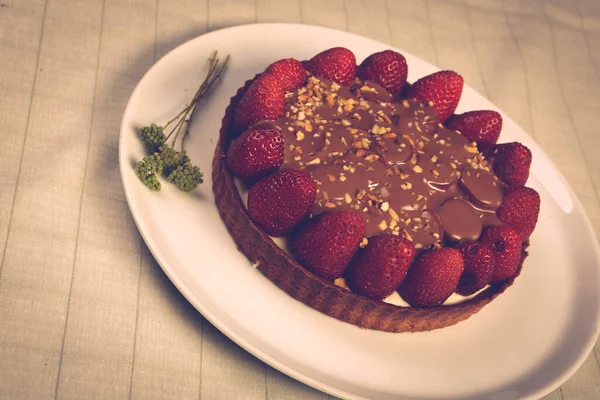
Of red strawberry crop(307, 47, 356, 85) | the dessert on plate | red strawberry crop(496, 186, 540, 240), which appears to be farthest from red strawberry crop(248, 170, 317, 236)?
red strawberry crop(496, 186, 540, 240)

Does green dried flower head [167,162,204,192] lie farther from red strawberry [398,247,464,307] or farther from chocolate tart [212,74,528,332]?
red strawberry [398,247,464,307]

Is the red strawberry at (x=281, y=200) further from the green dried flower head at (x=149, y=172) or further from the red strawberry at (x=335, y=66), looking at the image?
the red strawberry at (x=335, y=66)

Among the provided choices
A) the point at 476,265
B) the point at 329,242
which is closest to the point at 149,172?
the point at 329,242

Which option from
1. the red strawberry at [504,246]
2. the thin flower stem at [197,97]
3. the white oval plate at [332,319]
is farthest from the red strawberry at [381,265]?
the thin flower stem at [197,97]

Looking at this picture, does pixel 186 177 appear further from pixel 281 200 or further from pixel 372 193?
pixel 372 193

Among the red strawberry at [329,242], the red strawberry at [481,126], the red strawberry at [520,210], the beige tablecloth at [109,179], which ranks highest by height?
the red strawberry at [481,126]
